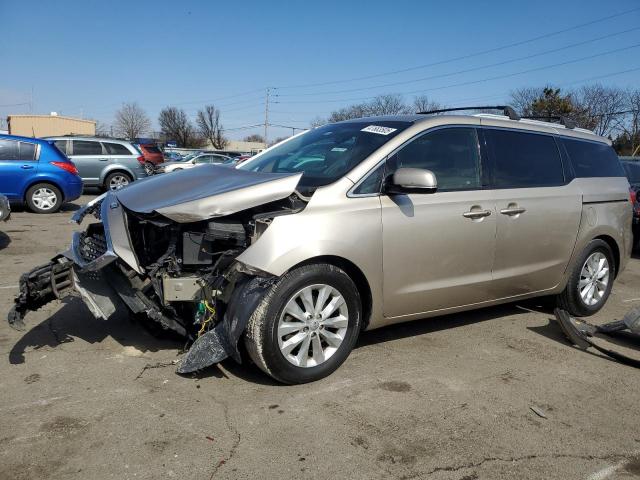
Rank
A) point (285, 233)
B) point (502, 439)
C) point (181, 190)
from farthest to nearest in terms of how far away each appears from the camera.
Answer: point (181, 190)
point (285, 233)
point (502, 439)

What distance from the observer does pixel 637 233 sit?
9258 millimetres

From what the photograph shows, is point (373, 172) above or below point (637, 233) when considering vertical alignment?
above

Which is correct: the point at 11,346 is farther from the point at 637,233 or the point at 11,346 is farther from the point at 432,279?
the point at 637,233

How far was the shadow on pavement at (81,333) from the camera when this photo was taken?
402 cm

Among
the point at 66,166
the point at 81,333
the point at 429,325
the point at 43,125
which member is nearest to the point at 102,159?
the point at 66,166

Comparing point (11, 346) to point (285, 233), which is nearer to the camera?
point (285, 233)

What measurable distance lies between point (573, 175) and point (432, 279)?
2.02 m

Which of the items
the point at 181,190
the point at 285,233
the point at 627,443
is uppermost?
the point at 181,190

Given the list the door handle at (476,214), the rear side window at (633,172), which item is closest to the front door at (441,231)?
the door handle at (476,214)

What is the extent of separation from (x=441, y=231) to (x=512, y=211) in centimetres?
80

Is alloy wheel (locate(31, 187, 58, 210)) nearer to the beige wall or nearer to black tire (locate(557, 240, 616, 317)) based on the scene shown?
black tire (locate(557, 240, 616, 317))

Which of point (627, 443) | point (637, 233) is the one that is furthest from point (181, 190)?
point (637, 233)

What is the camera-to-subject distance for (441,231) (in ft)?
12.8

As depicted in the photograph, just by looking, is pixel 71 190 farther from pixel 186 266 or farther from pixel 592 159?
pixel 592 159
